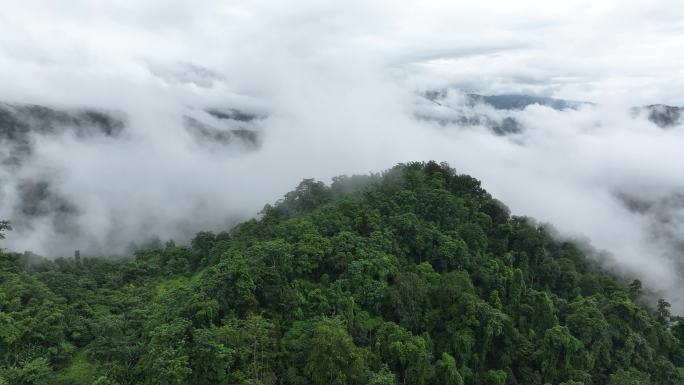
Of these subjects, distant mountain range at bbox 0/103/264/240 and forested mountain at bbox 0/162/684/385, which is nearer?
forested mountain at bbox 0/162/684/385

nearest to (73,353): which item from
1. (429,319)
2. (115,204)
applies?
(429,319)

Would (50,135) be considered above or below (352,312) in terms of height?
above

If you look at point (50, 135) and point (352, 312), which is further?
point (50, 135)

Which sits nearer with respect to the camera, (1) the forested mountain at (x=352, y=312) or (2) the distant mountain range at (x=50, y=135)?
(1) the forested mountain at (x=352, y=312)

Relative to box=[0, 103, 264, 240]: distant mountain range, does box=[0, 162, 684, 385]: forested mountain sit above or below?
below

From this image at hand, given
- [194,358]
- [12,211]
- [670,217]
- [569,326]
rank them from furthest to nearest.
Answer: [670,217]
[12,211]
[569,326]
[194,358]

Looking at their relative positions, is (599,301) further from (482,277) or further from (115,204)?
(115,204)

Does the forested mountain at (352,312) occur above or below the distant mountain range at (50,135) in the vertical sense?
below

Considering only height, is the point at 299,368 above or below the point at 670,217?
above
